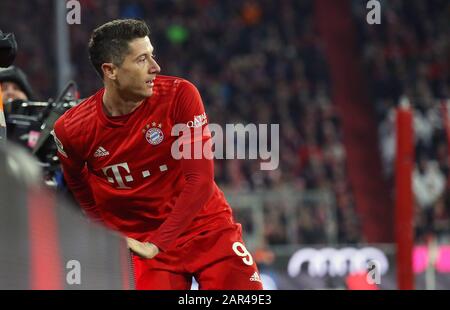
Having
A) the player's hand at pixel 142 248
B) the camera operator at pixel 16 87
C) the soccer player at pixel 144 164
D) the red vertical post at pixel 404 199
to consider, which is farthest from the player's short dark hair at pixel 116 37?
the red vertical post at pixel 404 199

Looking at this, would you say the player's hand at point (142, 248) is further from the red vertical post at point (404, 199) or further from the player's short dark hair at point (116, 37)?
the red vertical post at point (404, 199)

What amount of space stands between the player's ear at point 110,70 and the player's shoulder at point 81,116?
0.60 ft

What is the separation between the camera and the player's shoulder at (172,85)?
13.6ft

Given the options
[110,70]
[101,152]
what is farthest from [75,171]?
[110,70]

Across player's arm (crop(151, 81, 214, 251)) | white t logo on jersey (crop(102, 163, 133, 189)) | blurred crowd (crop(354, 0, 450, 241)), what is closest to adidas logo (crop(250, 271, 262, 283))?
player's arm (crop(151, 81, 214, 251))

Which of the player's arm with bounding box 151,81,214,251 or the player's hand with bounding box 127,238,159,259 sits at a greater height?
the player's arm with bounding box 151,81,214,251

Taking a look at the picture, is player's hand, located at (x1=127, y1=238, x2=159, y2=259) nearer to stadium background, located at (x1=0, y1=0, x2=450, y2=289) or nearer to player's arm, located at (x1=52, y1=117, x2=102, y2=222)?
player's arm, located at (x1=52, y1=117, x2=102, y2=222)

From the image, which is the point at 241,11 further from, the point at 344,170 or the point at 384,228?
the point at 384,228

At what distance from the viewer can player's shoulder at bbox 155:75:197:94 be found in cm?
A: 413

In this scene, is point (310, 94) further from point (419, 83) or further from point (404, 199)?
point (404, 199)

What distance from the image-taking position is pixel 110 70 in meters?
4.07

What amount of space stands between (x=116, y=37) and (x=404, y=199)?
4.28 meters
